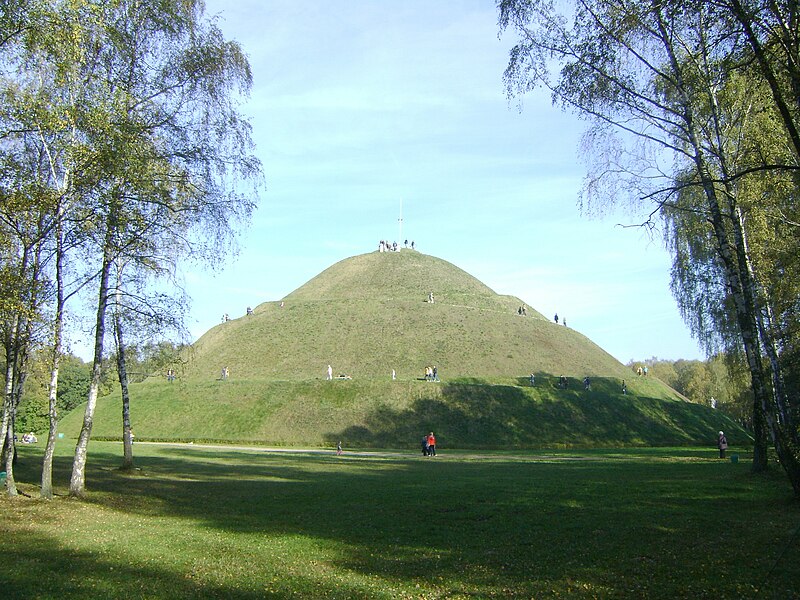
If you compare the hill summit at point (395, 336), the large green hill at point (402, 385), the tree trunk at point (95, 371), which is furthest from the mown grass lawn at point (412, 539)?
the hill summit at point (395, 336)

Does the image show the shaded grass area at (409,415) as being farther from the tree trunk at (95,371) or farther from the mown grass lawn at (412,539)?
the tree trunk at (95,371)

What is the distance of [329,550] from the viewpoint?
12.1 metres

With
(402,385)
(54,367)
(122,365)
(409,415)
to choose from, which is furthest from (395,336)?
(54,367)

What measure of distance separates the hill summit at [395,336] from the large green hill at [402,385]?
279 millimetres

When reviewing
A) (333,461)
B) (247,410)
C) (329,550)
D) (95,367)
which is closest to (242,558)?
(329,550)

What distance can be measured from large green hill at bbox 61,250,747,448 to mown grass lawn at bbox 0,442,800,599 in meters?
33.9

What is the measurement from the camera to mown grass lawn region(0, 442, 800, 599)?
933cm

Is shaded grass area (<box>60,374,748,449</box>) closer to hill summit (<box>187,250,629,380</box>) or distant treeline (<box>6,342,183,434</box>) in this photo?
distant treeline (<box>6,342,183,434</box>)

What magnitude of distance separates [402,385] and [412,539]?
167 feet

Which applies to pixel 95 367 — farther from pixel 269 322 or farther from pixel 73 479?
pixel 269 322

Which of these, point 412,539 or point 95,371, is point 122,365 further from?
point 412,539

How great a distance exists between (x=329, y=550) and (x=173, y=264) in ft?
39.0

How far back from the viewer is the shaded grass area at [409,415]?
55.4 metres

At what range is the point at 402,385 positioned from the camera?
210 feet
